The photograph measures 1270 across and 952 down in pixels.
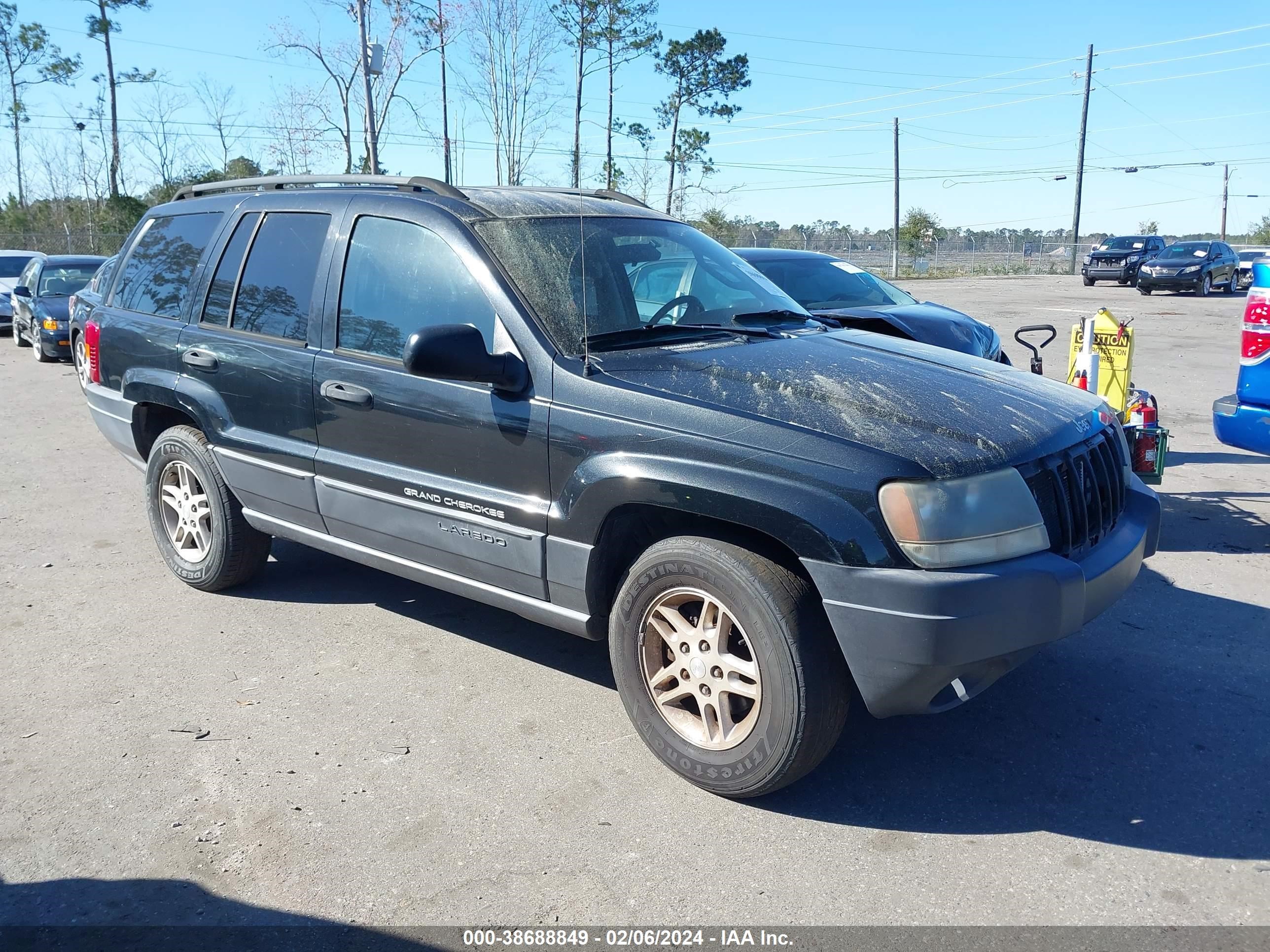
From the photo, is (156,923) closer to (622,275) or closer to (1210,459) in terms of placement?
(622,275)

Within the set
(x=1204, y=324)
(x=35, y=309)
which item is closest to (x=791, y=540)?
(x=35, y=309)

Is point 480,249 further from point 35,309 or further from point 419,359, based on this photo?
point 35,309

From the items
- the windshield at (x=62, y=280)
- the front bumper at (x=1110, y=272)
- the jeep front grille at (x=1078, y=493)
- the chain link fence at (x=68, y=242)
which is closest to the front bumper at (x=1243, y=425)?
the jeep front grille at (x=1078, y=493)

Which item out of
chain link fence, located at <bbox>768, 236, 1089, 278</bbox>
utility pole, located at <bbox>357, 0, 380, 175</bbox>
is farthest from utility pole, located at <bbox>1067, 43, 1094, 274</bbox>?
utility pole, located at <bbox>357, 0, 380, 175</bbox>

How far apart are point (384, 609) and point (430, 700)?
Result: 3.73 ft

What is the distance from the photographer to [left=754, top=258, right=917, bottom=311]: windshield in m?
8.75

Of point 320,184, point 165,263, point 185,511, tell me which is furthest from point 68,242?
point 320,184

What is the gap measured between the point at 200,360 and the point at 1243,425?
535cm

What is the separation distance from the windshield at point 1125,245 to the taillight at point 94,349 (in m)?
35.5

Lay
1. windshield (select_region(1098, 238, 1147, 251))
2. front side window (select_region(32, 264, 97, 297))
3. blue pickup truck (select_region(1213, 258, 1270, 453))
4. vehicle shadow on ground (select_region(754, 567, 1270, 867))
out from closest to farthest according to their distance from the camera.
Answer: vehicle shadow on ground (select_region(754, 567, 1270, 867)) < blue pickup truck (select_region(1213, 258, 1270, 453)) < front side window (select_region(32, 264, 97, 297)) < windshield (select_region(1098, 238, 1147, 251))

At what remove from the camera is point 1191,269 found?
2956 cm

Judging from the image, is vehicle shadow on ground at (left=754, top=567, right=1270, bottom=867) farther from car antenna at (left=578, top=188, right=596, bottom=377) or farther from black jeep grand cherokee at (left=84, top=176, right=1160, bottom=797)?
car antenna at (left=578, top=188, right=596, bottom=377)

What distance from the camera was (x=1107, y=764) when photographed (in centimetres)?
356

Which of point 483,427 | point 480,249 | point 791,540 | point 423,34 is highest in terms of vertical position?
point 423,34
